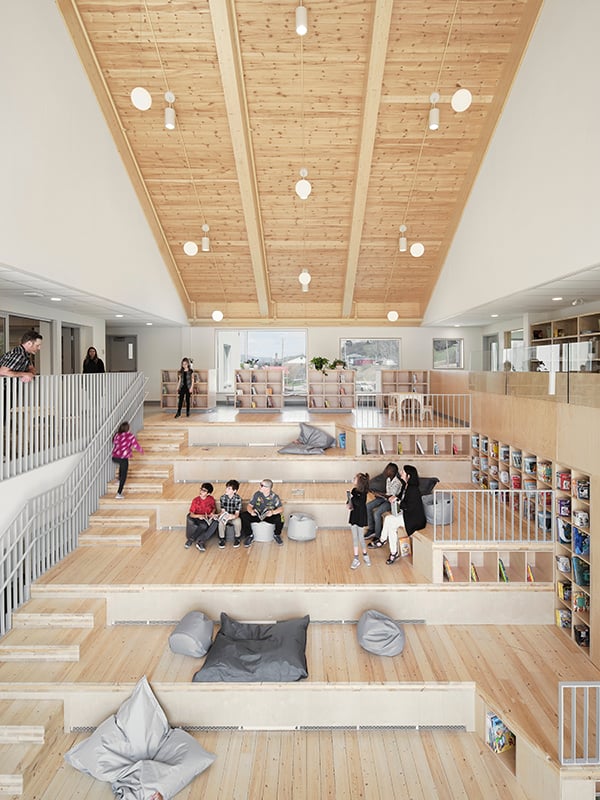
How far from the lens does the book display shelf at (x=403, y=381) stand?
12.7 metres

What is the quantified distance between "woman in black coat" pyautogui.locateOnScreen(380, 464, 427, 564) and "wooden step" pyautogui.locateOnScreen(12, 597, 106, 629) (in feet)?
11.1

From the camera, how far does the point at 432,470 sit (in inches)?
336

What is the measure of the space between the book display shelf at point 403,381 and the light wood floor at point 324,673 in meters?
6.91

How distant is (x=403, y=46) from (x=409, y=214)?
326cm

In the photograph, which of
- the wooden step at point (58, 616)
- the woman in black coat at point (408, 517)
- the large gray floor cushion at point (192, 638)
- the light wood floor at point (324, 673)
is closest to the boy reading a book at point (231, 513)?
the light wood floor at point (324, 673)

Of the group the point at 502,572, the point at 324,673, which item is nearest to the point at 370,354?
the point at 502,572

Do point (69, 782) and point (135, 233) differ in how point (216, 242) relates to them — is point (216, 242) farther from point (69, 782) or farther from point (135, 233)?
point (69, 782)

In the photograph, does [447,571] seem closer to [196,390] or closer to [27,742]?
[27,742]

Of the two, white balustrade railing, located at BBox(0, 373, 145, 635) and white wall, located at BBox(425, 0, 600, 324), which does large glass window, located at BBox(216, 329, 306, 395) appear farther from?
white wall, located at BBox(425, 0, 600, 324)

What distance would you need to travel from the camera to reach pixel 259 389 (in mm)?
12164

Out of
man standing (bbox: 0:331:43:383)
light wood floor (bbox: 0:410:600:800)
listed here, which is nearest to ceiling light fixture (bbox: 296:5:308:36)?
man standing (bbox: 0:331:43:383)

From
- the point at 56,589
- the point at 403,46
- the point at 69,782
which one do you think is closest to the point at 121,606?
the point at 56,589

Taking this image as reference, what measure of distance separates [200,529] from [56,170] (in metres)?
5.02

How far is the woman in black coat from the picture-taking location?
6.12 meters
